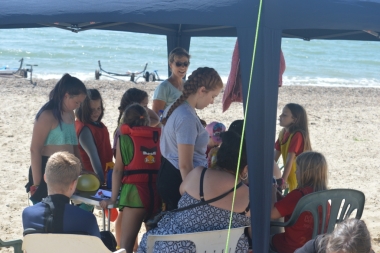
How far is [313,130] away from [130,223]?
698 cm

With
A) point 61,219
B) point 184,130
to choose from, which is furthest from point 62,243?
point 184,130

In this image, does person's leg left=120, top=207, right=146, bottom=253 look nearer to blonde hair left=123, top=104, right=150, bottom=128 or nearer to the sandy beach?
blonde hair left=123, top=104, right=150, bottom=128

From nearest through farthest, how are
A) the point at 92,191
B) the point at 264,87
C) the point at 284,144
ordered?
the point at 264,87, the point at 92,191, the point at 284,144

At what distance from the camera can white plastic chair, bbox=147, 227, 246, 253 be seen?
9.57 ft

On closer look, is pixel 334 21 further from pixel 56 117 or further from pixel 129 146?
pixel 56 117

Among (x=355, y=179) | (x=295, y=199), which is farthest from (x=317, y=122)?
(x=295, y=199)

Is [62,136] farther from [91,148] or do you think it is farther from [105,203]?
[105,203]

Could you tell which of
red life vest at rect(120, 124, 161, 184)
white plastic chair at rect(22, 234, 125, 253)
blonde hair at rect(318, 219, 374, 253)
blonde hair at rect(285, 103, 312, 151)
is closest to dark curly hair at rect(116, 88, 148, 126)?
red life vest at rect(120, 124, 161, 184)

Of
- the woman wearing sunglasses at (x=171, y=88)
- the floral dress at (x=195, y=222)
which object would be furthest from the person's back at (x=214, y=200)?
the woman wearing sunglasses at (x=171, y=88)

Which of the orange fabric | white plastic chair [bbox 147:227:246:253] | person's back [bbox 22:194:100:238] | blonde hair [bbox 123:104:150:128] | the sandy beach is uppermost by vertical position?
blonde hair [bbox 123:104:150:128]

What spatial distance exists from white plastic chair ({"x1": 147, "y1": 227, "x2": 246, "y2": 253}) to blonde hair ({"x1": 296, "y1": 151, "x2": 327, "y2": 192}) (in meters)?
0.67

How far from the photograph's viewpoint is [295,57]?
2883 cm

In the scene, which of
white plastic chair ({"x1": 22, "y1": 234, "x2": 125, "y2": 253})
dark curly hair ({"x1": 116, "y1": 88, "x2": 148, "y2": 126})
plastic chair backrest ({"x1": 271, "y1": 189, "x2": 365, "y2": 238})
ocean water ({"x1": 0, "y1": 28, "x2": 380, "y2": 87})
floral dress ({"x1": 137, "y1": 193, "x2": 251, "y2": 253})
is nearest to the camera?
white plastic chair ({"x1": 22, "y1": 234, "x2": 125, "y2": 253})

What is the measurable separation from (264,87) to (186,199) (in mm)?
755
